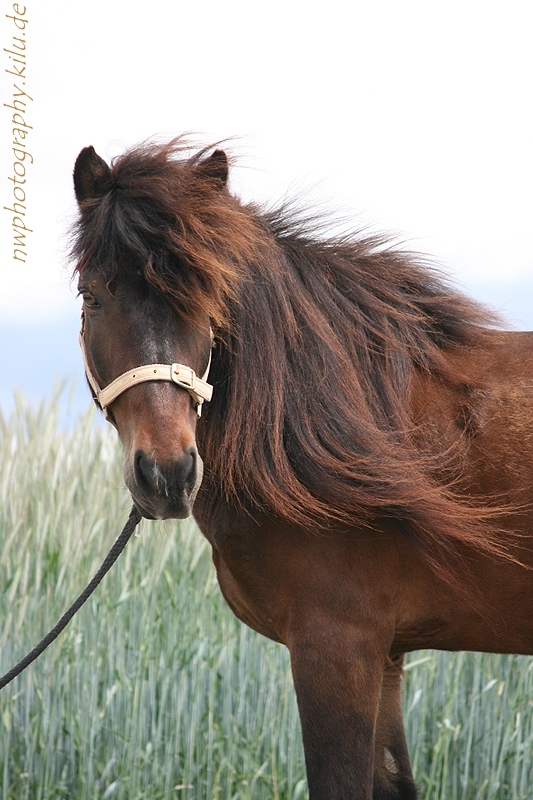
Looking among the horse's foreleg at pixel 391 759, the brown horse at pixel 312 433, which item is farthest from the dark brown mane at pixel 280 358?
the horse's foreleg at pixel 391 759

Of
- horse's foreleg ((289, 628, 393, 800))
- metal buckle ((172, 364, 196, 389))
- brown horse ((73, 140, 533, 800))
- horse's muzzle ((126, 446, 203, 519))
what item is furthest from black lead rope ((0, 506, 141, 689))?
horse's foreleg ((289, 628, 393, 800))

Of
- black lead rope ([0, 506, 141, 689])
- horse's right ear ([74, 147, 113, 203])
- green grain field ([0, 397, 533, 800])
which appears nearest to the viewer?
horse's right ear ([74, 147, 113, 203])

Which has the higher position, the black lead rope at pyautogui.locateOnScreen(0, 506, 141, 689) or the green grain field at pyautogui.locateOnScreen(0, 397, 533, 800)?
the black lead rope at pyautogui.locateOnScreen(0, 506, 141, 689)

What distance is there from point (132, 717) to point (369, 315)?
2.31 meters

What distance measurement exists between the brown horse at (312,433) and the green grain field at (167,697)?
5.01 feet

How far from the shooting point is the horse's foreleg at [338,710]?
6.05 ft

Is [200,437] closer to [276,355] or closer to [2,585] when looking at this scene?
[276,355]

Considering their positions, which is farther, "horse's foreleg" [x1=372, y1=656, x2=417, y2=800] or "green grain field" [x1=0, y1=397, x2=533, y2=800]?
"green grain field" [x1=0, y1=397, x2=533, y2=800]

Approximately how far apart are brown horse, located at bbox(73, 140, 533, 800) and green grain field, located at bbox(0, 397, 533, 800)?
5.01 feet

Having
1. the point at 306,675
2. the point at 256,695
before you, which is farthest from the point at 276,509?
the point at 256,695

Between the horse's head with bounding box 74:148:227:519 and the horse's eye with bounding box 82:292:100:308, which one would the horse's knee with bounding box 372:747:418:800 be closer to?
the horse's head with bounding box 74:148:227:519

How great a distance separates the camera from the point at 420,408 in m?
2.08

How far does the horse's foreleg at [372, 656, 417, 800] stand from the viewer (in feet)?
7.41

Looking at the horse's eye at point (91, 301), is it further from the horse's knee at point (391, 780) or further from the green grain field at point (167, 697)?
the green grain field at point (167, 697)
